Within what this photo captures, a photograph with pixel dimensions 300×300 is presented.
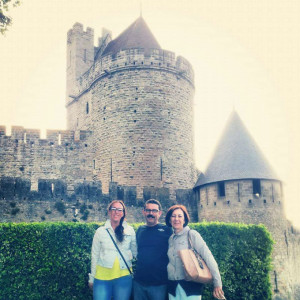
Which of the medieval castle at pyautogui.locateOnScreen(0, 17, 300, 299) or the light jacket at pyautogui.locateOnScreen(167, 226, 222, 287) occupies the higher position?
the medieval castle at pyautogui.locateOnScreen(0, 17, 300, 299)

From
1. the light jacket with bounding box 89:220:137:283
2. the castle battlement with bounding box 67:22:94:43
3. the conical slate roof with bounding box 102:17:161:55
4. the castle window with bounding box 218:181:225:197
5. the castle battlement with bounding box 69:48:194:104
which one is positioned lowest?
the light jacket with bounding box 89:220:137:283

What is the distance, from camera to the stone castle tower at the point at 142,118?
18.1 meters

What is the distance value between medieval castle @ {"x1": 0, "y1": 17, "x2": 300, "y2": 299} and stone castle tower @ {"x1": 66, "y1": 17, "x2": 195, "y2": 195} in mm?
47

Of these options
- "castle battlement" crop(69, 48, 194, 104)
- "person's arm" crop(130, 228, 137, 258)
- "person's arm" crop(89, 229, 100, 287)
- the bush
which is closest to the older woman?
"person's arm" crop(130, 228, 137, 258)

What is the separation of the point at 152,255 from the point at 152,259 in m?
0.05

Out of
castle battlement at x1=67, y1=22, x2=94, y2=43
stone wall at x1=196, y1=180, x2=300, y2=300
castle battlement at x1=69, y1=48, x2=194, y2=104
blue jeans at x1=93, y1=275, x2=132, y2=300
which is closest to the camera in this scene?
blue jeans at x1=93, y1=275, x2=132, y2=300

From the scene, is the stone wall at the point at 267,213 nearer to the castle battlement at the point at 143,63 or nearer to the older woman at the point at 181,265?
the castle battlement at the point at 143,63

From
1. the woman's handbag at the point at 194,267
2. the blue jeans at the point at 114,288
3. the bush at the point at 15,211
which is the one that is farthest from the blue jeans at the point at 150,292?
the bush at the point at 15,211

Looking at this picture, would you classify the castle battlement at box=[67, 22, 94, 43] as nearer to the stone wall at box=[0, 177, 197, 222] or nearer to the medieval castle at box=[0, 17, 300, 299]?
the medieval castle at box=[0, 17, 300, 299]

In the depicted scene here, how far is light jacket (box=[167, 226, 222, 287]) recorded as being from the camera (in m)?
5.32

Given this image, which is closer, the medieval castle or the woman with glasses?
the woman with glasses

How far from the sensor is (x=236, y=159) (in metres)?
16.9

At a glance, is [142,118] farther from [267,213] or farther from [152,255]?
[152,255]

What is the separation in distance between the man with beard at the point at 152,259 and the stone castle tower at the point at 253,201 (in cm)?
1084
